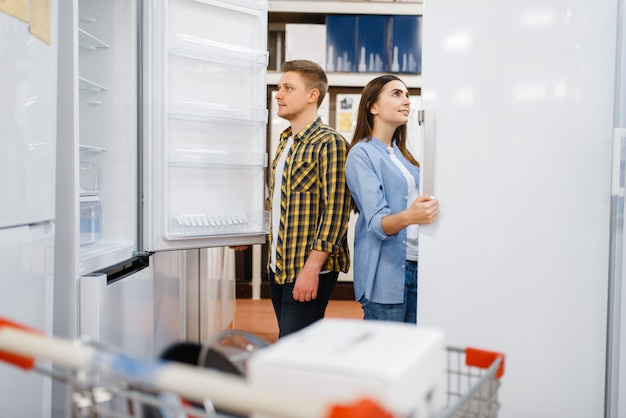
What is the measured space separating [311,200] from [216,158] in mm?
365

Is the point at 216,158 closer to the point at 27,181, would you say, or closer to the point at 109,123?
the point at 109,123

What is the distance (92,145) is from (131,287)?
47 cm

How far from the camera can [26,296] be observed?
130 cm

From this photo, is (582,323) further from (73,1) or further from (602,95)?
(73,1)

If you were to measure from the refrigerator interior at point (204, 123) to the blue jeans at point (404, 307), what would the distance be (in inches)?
21.4

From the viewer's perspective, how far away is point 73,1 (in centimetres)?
148

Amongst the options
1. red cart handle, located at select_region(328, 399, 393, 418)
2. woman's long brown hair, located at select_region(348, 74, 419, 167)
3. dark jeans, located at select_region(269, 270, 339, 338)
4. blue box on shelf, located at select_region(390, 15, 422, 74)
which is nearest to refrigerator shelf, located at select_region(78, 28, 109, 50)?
woman's long brown hair, located at select_region(348, 74, 419, 167)

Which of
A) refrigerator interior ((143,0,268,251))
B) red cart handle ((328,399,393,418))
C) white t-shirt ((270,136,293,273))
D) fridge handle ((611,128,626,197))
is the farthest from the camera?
white t-shirt ((270,136,293,273))

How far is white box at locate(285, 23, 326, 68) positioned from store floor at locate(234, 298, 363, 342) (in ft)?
5.79

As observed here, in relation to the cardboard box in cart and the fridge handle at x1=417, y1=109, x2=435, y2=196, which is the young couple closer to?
the fridge handle at x1=417, y1=109, x2=435, y2=196

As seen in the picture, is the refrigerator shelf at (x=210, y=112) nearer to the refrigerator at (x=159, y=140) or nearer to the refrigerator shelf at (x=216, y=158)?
the refrigerator at (x=159, y=140)

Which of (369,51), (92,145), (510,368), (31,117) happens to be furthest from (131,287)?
(369,51)

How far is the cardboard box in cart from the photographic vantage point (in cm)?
49

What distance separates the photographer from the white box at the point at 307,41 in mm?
4734
